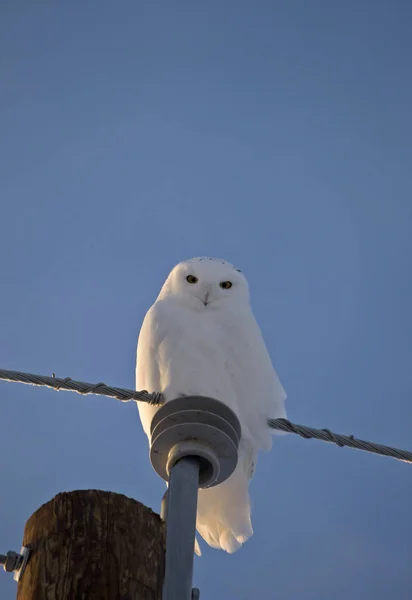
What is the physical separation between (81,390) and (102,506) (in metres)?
1.25

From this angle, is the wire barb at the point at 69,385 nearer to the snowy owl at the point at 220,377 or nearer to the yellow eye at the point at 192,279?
the snowy owl at the point at 220,377

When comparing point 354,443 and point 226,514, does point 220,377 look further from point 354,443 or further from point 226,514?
point 354,443

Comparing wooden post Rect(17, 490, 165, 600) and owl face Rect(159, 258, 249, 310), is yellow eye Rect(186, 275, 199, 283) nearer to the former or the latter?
owl face Rect(159, 258, 249, 310)

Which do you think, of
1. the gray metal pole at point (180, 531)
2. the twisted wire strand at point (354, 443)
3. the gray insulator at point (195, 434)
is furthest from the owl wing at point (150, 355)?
the gray metal pole at point (180, 531)

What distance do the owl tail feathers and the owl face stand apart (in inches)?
51.3

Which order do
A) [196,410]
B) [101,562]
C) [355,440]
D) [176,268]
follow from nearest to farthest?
[101,562] → [196,410] → [355,440] → [176,268]

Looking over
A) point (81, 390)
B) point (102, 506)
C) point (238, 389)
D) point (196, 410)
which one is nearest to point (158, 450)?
point (196, 410)

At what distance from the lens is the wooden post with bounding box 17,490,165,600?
2.18m

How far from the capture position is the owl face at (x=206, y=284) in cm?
571

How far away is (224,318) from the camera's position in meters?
5.54

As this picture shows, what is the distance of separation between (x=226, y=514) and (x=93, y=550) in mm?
3106

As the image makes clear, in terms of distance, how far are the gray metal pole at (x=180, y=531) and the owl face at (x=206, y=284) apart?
10.2ft

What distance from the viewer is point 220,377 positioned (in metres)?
5.17

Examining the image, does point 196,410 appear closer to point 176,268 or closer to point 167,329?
point 167,329
